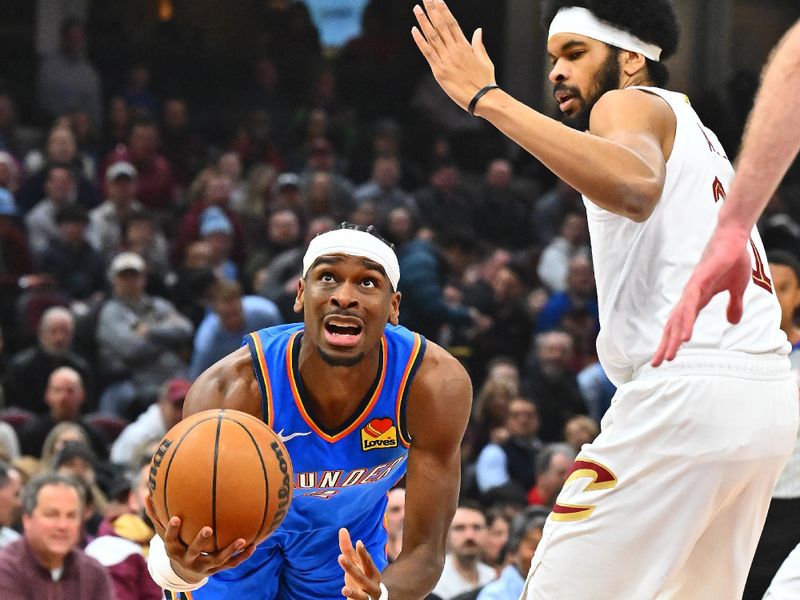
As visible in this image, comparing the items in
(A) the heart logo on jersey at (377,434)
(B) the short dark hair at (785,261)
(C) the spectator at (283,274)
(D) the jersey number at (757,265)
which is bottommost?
(C) the spectator at (283,274)

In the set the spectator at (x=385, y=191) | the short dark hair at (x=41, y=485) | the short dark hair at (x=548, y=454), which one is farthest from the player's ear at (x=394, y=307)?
the spectator at (x=385, y=191)

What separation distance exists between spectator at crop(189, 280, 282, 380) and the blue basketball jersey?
470 centimetres

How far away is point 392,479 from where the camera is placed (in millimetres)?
4566

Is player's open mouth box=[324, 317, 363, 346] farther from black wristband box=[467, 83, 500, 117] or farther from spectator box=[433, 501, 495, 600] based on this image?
spectator box=[433, 501, 495, 600]

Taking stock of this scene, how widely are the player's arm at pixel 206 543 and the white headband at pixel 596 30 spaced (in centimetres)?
137

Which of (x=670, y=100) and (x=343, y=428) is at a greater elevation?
(x=670, y=100)

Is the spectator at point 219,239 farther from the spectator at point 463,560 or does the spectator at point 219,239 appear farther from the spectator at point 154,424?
the spectator at point 463,560

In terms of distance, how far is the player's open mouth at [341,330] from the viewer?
4152 mm

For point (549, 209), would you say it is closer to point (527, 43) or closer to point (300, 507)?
point (527, 43)

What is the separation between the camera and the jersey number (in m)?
3.50

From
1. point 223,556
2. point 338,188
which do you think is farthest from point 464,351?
point 223,556

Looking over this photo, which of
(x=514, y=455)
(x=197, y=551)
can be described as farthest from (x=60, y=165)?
(x=197, y=551)

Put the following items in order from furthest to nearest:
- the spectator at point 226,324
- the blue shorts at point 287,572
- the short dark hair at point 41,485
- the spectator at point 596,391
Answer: the spectator at point 596,391 → the spectator at point 226,324 → the short dark hair at point 41,485 → the blue shorts at point 287,572

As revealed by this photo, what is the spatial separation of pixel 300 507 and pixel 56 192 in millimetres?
6677
